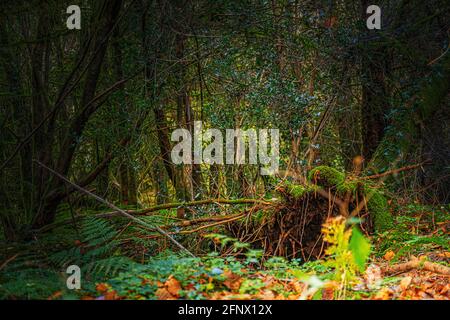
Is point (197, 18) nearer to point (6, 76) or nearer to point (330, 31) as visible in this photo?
point (330, 31)

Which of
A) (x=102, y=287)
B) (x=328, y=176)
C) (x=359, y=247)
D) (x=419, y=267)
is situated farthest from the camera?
(x=328, y=176)

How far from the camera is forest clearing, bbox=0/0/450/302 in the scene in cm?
515

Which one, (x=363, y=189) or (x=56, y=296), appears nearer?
(x=56, y=296)

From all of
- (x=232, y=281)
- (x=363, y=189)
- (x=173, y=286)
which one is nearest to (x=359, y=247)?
(x=232, y=281)

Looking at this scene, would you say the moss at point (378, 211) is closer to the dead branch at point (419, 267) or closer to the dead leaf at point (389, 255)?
the dead leaf at point (389, 255)

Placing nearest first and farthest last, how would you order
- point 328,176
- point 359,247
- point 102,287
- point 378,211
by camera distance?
point 359,247
point 102,287
point 328,176
point 378,211

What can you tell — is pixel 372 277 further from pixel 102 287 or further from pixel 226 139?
pixel 226 139

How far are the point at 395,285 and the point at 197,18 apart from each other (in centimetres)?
452

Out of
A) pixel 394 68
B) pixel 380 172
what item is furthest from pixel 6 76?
pixel 394 68

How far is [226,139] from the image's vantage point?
336 inches

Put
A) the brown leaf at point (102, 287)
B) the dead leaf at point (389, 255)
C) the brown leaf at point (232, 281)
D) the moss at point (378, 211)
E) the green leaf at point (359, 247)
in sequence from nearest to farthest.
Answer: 1. the green leaf at point (359, 247)
2. the brown leaf at point (102, 287)
3. the brown leaf at point (232, 281)
4. the dead leaf at point (389, 255)
5. the moss at point (378, 211)

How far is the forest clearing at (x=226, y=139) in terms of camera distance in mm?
5152

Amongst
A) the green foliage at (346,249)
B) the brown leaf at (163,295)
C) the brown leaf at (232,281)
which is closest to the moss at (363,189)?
the green foliage at (346,249)
